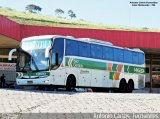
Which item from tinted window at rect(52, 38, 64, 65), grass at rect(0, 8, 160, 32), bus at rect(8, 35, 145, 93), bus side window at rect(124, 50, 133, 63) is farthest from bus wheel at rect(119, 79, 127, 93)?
grass at rect(0, 8, 160, 32)

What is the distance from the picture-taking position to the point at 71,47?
23875mm

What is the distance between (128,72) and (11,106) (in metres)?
16.2

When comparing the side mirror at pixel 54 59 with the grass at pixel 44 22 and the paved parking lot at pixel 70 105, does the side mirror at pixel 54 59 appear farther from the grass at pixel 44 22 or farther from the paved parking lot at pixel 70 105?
the grass at pixel 44 22

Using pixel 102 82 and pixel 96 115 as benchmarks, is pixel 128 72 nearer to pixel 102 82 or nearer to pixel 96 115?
pixel 102 82

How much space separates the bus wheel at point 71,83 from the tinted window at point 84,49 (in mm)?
1418

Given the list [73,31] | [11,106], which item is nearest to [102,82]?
[73,31]

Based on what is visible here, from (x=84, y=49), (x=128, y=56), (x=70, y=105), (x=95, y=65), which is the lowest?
(x=70, y=105)

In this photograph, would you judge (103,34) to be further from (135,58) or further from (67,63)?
(67,63)

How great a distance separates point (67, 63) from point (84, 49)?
2.05m

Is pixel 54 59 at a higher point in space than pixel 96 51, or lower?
lower

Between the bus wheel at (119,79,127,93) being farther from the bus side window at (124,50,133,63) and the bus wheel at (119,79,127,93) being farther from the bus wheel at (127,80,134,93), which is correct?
the bus side window at (124,50,133,63)

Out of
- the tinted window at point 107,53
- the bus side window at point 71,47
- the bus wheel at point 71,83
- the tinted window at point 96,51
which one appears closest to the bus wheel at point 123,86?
the tinted window at point 107,53

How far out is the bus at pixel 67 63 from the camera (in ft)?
74.7

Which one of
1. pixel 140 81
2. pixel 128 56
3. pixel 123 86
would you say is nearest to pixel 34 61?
pixel 123 86
